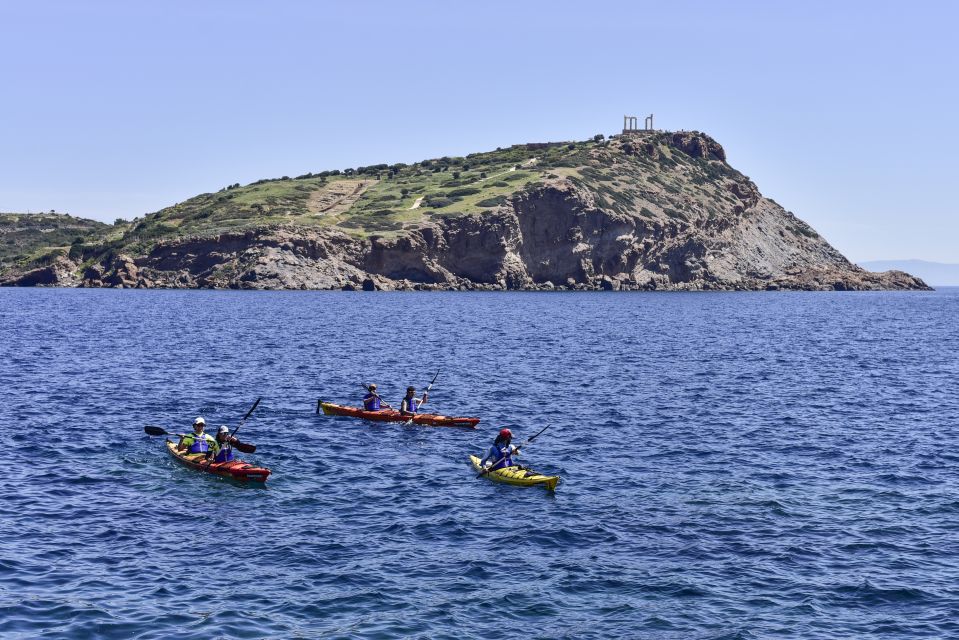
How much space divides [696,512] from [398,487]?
10.5m

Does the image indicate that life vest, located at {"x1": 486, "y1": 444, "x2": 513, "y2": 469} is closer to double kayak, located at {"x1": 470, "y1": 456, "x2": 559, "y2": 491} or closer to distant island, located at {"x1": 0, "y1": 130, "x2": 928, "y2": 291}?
double kayak, located at {"x1": 470, "y1": 456, "x2": 559, "y2": 491}

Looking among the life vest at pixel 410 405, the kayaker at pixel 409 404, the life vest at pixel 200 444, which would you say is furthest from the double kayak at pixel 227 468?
the life vest at pixel 410 405

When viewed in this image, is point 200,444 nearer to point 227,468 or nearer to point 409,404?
point 227,468

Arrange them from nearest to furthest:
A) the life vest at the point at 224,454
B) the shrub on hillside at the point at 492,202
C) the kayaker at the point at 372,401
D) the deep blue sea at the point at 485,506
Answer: the deep blue sea at the point at 485,506, the life vest at the point at 224,454, the kayaker at the point at 372,401, the shrub on hillside at the point at 492,202

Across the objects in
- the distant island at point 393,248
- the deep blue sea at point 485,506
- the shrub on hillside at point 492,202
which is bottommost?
the deep blue sea at point 485,506

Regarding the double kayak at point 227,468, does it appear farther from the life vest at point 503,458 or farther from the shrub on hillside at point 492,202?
the shrub on hillside at point 492,202

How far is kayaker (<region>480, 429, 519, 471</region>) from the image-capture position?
35.0 metres

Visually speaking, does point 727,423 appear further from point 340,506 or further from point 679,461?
point 340,506

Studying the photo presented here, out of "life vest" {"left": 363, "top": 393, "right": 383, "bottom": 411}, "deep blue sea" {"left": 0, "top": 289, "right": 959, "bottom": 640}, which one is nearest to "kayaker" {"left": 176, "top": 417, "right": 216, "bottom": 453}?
Result: "deep blue sea" {"left": 0, "top": 289, "right": 959, "bottom": 640}

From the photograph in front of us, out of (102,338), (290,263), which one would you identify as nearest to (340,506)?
(102,338)

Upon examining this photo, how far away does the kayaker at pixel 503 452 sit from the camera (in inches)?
1377

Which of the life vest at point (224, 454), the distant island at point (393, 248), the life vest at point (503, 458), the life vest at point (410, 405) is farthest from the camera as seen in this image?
the distant island at point (393, 248)

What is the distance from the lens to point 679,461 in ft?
123

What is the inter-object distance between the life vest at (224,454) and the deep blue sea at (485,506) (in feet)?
2.89
